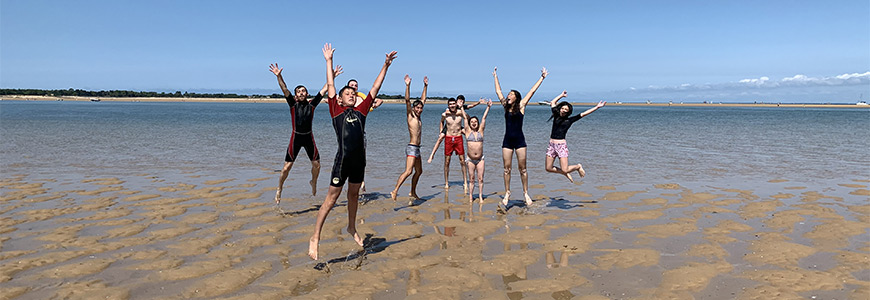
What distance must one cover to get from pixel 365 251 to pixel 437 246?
0.93 meters

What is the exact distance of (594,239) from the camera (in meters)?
7.27

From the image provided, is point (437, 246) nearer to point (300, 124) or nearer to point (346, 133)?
point (346, 133)

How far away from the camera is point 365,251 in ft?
21.9

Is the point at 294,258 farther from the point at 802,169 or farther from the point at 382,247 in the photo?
the point at 802,169

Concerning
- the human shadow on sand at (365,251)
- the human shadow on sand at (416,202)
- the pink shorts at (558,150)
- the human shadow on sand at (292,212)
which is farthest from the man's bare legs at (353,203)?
the pink shorts at (558,150)

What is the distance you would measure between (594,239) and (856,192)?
23.8 ft

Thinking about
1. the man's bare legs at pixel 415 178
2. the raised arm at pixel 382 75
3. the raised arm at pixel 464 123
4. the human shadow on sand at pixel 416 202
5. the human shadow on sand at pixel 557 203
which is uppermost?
the raised arm at pixel 382 75

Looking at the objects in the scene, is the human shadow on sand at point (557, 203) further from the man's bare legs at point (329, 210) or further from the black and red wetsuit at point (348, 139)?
the black and red wetsuit at point (348, 139)

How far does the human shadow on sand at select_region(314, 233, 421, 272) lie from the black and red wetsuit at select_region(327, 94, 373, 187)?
0.87 meters

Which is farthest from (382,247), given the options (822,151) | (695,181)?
(822,151)

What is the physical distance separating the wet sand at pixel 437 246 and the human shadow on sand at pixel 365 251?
28 mm

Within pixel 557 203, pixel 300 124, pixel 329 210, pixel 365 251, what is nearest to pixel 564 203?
pixel 557 203

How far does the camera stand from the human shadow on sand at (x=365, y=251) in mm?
6078

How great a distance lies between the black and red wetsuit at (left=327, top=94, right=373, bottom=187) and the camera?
6.36m
